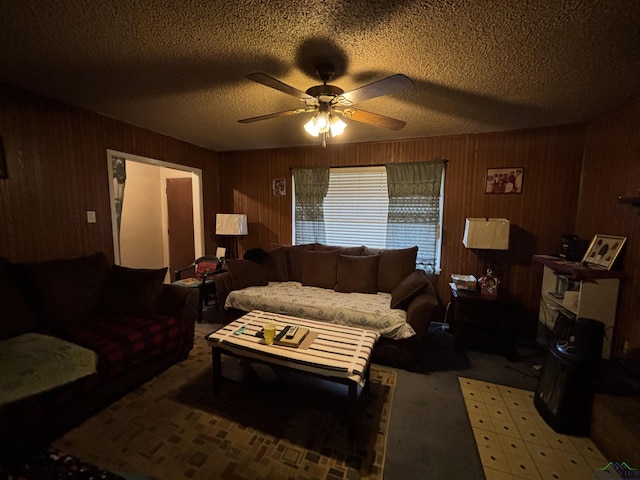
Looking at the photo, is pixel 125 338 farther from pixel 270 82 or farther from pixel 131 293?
pixel 270 82

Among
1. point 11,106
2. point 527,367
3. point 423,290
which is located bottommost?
point 527,367

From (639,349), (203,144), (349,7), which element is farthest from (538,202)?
(203,144)

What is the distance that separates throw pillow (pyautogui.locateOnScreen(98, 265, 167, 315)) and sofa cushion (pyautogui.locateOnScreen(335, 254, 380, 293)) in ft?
6.19

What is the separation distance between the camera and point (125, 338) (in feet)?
6.47

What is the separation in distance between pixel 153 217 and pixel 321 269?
3.29 m

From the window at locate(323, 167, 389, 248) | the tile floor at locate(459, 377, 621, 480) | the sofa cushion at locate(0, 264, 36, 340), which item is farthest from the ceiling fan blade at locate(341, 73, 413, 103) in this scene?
the sofa cushion at locate(0, 264, 36, 340)

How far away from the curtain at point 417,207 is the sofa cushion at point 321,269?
2.80 ft

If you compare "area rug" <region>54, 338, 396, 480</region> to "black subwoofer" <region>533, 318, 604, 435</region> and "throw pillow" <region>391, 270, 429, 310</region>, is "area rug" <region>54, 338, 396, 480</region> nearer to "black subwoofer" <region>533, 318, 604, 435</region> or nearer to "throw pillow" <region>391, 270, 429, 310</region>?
"throw pillow" <region>391, 270, 429, 310</region>

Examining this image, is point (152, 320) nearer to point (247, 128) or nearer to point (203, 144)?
point (247, 128)

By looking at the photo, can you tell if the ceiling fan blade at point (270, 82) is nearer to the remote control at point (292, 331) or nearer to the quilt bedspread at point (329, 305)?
the remote control at point (292, 331)

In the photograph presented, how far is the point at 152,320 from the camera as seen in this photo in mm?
2260

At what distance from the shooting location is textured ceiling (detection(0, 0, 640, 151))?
1.28 m

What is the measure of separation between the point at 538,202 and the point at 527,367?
1752mm

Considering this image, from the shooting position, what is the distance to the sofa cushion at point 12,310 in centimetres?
189
